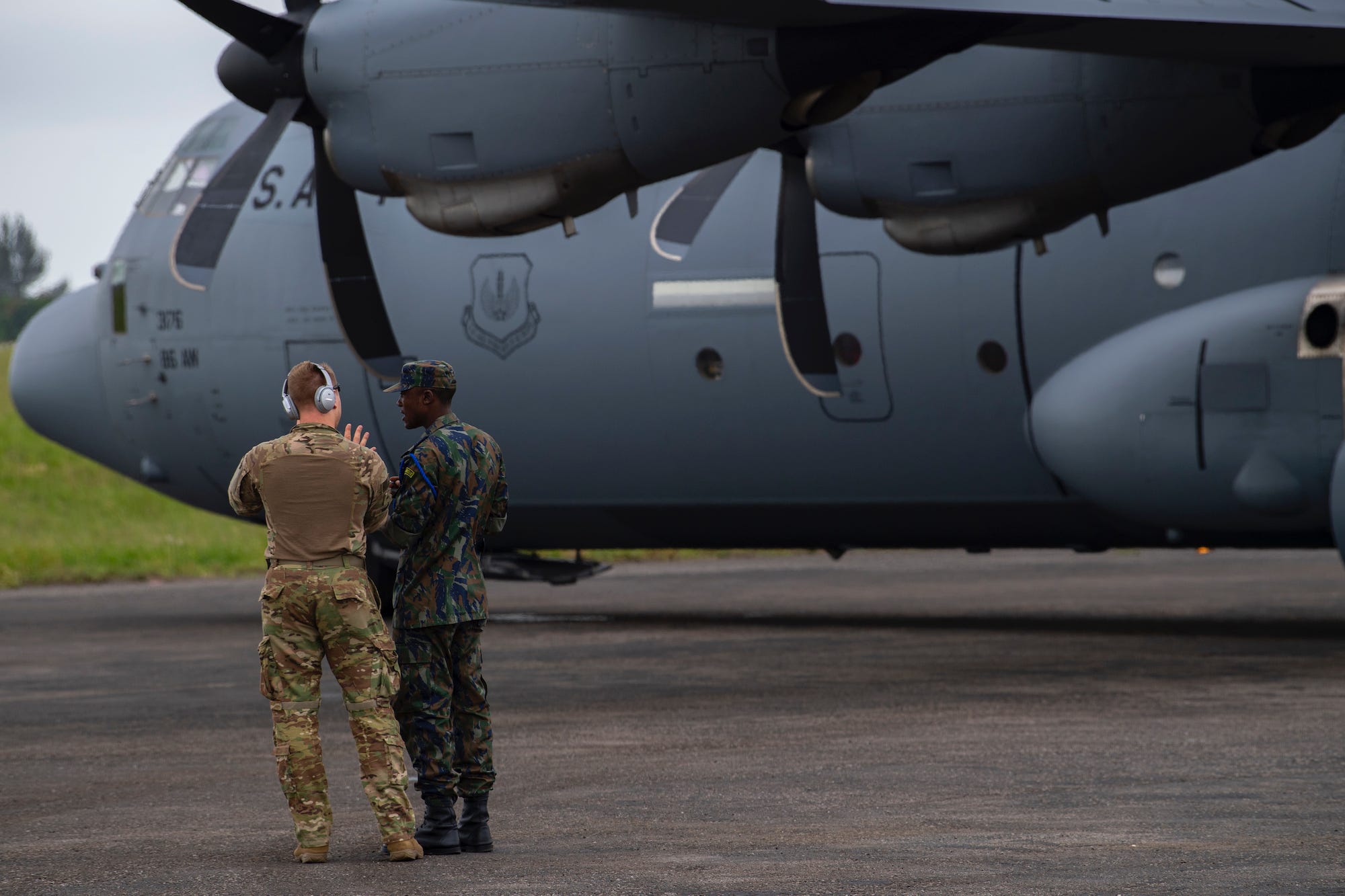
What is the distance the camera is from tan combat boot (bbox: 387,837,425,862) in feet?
22.7

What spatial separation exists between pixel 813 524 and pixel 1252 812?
920cm

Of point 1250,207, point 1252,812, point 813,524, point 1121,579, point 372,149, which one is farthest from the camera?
point 1121,579

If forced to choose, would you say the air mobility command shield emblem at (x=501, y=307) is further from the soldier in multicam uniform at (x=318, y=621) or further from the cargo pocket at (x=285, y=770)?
the cargo pocket at (x=285, y=770)

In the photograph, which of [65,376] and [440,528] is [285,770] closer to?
[440,528]

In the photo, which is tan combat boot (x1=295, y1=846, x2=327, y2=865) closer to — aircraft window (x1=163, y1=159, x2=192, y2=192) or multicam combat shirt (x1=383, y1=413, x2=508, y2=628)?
multicam combat shirt (x1=383, y1=413, x2=508, y2=628)

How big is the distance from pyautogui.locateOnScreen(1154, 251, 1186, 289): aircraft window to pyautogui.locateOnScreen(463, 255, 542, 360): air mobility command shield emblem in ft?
19.0

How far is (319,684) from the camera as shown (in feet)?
22.9

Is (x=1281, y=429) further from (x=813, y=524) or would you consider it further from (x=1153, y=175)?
(x=813, y=524)

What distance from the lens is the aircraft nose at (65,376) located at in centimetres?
1947

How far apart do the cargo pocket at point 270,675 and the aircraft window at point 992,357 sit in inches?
369

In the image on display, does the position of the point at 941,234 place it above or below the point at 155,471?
above

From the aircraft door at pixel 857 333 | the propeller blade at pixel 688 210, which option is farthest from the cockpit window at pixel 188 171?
the aircraft door at pixel 857 333

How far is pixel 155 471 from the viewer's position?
19.5m

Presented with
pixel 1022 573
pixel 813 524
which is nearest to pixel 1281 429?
pixel 813 524
